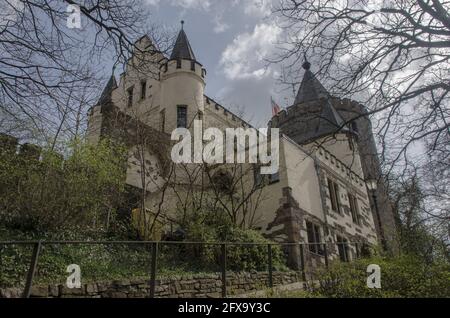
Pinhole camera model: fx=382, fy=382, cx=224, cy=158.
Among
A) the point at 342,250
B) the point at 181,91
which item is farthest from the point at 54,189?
the point at 342,250

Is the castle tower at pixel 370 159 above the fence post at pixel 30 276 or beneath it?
above

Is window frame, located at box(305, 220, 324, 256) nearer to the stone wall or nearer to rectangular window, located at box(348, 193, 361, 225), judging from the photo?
the stone wall

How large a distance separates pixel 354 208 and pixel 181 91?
37.1ft

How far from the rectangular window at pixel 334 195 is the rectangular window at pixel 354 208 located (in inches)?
73.4

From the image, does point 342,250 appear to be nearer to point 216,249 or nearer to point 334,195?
point 334,195

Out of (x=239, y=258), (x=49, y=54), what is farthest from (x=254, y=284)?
(x=49, y=54)

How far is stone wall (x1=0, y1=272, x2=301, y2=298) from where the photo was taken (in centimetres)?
647

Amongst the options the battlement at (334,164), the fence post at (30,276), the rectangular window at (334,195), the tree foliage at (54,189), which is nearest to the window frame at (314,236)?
the rectangular window at (334,195)

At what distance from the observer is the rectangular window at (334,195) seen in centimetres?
1822

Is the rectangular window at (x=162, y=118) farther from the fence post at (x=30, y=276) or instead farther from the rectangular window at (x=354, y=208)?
the fence post at (x=30, y=276)

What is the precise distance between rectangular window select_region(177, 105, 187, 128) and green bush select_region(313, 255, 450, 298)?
1242cm

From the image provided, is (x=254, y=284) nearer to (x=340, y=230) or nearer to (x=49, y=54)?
(x=49, y=54)

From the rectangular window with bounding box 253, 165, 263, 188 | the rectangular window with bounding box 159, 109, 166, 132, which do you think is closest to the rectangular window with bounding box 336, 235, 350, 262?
the rectangular window with bounding box 253, 165, 263, 188

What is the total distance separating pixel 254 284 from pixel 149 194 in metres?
6.29
